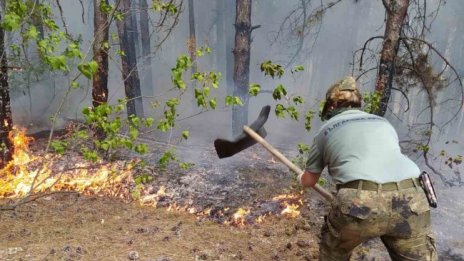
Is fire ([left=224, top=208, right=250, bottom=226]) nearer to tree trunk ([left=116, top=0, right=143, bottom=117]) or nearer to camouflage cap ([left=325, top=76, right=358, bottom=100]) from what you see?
camouflage cap ([left=325, top=76, right=358, bottom=100])

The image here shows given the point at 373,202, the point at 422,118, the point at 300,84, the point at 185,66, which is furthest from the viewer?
the point at 300,84

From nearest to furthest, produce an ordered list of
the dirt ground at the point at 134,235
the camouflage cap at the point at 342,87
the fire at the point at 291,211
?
the camouflage cap at the point at 342,87
the dirt ground at the point at 134,235
the fire at the point at 291,211

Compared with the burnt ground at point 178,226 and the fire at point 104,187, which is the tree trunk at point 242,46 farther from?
the fire at point 104,187

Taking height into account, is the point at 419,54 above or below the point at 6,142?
above

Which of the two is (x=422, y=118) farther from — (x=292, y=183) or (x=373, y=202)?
(x=373, y=202)

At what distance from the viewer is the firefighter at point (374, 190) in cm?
303

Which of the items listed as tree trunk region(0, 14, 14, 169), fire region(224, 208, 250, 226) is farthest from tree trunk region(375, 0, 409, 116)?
tree trunk region(0, 14, 14, 169)

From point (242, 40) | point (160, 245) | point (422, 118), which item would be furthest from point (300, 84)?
point (160, 245)

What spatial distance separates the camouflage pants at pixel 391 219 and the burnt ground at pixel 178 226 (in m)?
1.90

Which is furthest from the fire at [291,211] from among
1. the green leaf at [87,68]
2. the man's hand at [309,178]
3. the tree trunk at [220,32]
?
the tree trunk at [220,32]

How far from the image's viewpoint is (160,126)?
4602 mm

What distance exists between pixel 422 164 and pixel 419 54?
206 inches

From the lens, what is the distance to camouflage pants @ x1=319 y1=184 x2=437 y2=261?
3.03m

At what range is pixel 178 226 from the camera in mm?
5684
